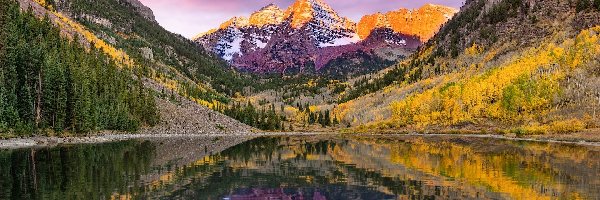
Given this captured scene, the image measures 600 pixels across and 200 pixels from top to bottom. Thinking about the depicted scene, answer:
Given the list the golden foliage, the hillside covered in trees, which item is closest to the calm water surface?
the hillside covered in trees

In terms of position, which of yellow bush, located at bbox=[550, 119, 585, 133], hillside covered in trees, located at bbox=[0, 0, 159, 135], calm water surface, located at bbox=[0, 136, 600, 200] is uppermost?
hillside covered in trees, located at bbox=[0, 0, 159, 135]

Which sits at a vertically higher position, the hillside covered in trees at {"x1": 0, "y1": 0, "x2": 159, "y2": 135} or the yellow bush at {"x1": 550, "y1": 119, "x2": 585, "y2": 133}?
the hillside covered in trees at {"x1": 0, "y1": 0, "x2": 159, "y2": 135}

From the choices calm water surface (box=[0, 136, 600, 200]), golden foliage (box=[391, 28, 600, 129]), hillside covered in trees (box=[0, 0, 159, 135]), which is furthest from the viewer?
golden foliage (box=[391, 28, 600, 129])

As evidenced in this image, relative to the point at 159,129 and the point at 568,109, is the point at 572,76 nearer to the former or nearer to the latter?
→ the point at 568,109

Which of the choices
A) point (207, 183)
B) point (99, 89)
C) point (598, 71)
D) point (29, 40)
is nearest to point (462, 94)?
point (598, 71)

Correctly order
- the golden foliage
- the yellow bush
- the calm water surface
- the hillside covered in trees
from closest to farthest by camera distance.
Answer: the calm water surface < the hillside covered in trees < the yellow bush < the golden foliage

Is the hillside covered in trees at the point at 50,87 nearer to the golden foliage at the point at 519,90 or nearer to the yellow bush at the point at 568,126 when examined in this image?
the golden foliage at the point at 519,90

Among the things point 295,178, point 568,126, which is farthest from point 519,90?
point 295,178

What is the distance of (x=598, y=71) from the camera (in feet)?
506

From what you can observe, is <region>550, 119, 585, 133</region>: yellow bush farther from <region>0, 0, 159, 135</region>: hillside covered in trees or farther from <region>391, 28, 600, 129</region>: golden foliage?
<region>0, 0, 159, 135</region>: hillside covered in trees

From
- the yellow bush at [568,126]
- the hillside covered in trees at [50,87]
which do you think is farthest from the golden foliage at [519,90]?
the hillside covered in trees at [50,87]

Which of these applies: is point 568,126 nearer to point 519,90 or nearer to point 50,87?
point 519,90

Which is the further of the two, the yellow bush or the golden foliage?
the golden foliage

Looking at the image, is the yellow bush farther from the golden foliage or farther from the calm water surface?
the calm water surface
